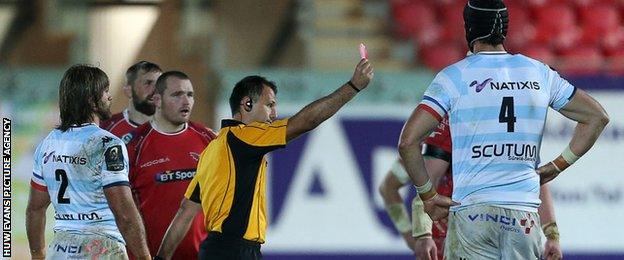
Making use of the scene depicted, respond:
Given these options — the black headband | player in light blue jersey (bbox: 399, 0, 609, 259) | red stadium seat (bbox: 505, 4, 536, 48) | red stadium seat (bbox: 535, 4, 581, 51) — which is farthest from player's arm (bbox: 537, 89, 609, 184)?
red stadium seat (bbox: 535, 4, 581, 51)

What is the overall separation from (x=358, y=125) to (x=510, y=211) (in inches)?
202

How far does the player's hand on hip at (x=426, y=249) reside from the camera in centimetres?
760

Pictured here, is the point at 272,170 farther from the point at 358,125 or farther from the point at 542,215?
the point at 542,215

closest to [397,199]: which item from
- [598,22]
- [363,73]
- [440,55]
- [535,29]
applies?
[363,73]

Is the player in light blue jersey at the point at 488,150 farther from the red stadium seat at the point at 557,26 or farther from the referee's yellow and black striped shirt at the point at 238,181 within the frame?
the red stadium seat at the point at 557,26

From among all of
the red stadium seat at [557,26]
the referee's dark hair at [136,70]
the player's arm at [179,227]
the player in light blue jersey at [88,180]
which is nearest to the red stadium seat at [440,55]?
the red stadium seat at [557,26]

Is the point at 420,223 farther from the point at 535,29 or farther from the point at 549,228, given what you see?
the point at 535,29

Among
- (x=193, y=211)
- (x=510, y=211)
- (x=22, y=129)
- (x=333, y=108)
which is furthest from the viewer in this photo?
(x=22, y=129)

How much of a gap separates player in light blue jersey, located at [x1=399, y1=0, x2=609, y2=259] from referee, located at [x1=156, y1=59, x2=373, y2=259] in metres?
0.77

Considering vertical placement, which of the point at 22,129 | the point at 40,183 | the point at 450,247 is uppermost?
the point at 22,129

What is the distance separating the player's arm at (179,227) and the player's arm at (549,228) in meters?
1.85

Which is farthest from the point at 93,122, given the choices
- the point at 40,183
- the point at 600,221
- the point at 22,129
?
the point at 600,221

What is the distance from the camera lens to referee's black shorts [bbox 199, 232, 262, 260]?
23.4 feet

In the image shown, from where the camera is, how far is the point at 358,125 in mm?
11469
